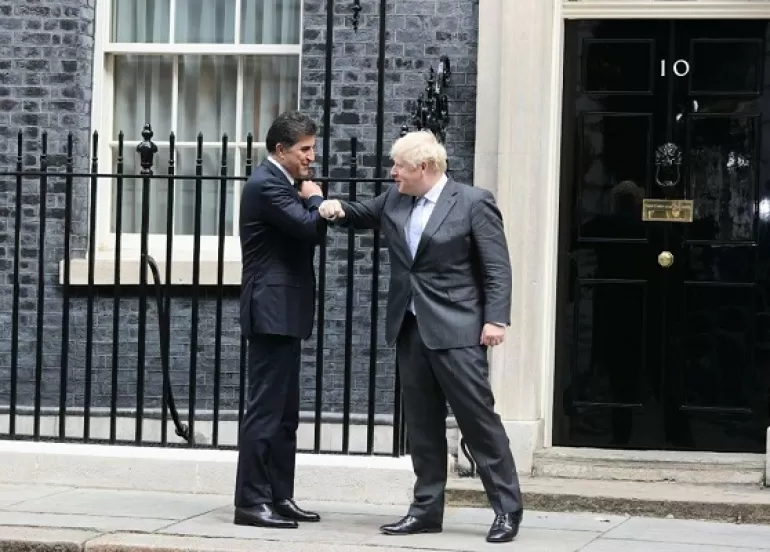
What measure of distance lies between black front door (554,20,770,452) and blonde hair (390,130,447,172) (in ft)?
6.72

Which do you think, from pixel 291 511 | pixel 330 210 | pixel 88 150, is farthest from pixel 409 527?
pixel 88 150

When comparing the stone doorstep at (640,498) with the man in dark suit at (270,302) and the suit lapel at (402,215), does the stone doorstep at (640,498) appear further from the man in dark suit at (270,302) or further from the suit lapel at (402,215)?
the suit lapel at (402,215)

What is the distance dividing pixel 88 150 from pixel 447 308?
10.9ft

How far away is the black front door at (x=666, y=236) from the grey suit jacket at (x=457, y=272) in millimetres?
2001

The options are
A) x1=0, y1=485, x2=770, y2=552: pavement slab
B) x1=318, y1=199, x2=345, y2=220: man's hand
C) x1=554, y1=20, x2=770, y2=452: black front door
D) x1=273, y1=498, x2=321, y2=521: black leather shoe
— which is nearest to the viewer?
x1=0, y1=485, x2=770, y2=552: pavement slab

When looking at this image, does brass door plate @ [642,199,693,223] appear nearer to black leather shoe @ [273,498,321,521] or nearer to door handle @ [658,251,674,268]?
door handle @ [658,251,674,268]

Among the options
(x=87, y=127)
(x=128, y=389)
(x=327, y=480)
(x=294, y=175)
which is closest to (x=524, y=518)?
(x=327, y=480)

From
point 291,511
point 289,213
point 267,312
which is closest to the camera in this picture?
point 289,213

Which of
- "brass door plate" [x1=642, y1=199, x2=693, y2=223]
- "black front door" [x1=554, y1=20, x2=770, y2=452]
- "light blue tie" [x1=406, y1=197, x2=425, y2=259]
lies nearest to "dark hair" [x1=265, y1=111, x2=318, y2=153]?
"light blue tie" [x1=406, y1=197, x2=425, y2=259]

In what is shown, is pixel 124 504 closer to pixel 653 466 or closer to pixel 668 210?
pixel 653 466

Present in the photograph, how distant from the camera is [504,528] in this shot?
21.8 ft

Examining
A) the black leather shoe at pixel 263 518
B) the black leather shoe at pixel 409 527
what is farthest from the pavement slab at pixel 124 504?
the black leather shoe at pixel 409 527

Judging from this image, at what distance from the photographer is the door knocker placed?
27.9ft

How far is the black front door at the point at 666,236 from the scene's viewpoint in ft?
27.9
